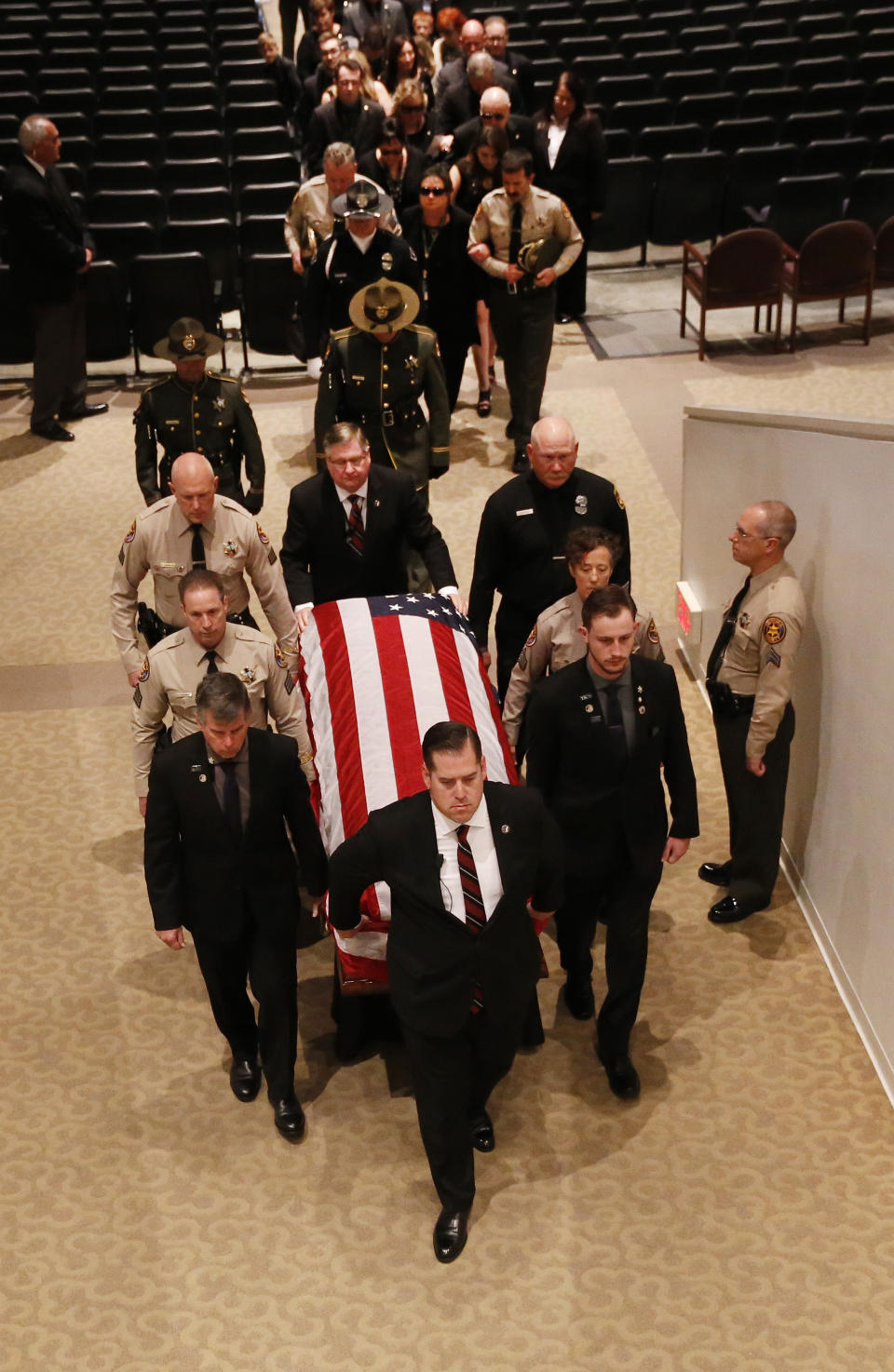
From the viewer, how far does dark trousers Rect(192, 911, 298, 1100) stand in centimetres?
380

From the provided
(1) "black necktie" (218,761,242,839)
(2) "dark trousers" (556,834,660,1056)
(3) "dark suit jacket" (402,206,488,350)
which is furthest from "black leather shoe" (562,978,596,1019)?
(3) "dark suit jacket" (402,206,488,350)

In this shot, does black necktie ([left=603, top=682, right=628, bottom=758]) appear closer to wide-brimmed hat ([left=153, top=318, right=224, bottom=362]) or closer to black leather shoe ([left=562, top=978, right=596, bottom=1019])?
→ black leather shoe ([left=562, top=978, right=596, bottom=1019])

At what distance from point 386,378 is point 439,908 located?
11.0 feet

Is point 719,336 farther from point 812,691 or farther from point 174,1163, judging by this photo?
point 174,1163

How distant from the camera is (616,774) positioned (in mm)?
3824

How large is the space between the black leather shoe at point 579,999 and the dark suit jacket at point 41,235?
5.90m

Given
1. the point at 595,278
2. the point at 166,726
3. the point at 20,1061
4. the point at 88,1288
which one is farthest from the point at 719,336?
the point at 88,1288

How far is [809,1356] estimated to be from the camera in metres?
3.34

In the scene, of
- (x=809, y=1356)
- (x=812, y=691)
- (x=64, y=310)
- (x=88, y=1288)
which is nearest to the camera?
(x=809, y=1356)

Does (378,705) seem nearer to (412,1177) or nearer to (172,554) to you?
(172,554)

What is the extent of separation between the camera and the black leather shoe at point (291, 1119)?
398cm

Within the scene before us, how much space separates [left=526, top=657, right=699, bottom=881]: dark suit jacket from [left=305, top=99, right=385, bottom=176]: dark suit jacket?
6.19 metres

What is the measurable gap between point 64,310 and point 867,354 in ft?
16.7

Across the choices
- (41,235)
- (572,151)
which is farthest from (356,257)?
(572,151)
